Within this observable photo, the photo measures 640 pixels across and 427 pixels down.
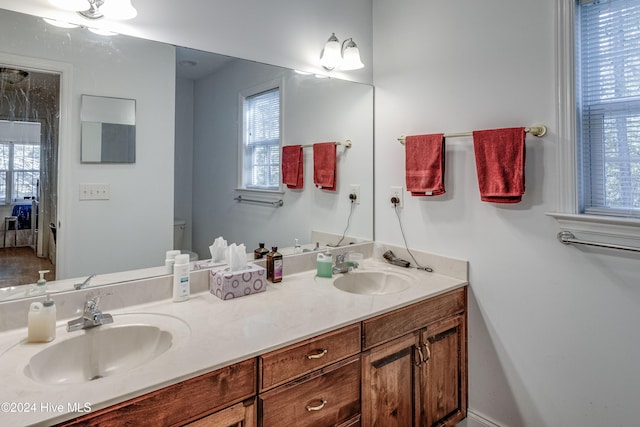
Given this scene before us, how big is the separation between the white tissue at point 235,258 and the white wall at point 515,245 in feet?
3.31

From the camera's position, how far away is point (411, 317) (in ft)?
5.04

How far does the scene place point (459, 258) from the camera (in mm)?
1852

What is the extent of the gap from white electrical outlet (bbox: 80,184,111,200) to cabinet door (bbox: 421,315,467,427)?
146 centimetres

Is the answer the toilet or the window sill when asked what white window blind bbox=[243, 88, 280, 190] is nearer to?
the toilet

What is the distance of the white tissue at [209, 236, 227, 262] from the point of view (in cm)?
167

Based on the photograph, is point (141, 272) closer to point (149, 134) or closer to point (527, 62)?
point (149, 134)

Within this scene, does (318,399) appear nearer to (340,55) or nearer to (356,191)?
(356,191)

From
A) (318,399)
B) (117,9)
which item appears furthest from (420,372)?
(117,9)

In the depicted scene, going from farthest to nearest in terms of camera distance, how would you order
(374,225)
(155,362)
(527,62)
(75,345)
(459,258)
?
(374,225)
(459,258)
(527,62)
(75,345)
(155,362)

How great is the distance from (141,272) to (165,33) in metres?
1.01

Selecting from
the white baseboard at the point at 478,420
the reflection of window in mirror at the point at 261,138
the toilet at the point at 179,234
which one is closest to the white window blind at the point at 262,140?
the reflection of window in mirror at the point at 261,138

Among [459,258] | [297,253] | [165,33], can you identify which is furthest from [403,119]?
[165,33]

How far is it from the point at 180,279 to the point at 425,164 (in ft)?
4.38

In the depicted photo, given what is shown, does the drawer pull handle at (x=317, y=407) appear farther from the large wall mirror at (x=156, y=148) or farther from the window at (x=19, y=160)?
the window at (x=19, y=160)
